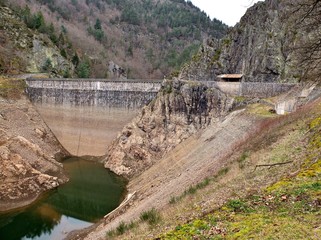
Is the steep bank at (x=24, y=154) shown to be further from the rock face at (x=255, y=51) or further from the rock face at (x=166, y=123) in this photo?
the rock face at (x=255, y=51)

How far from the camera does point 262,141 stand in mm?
22781

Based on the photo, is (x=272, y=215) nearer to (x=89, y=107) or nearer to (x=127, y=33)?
(x=89, y=107)

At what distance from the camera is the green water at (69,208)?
1134 inches

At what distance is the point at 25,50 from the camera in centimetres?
7081

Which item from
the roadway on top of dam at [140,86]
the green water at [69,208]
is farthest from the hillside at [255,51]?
the green water at [69,208]

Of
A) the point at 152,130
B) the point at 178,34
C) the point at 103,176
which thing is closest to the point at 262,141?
the point at 152,130

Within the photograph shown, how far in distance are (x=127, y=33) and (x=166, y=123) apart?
127 metres

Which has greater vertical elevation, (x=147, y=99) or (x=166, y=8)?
(x=166, y=8)

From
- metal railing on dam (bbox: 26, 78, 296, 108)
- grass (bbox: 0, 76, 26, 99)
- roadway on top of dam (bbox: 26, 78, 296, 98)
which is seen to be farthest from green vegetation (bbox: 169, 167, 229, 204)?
grass (bbox: 0, 76, 26, 99)

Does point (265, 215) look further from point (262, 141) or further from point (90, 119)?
point (90, 119)

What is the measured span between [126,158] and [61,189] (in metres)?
8.70

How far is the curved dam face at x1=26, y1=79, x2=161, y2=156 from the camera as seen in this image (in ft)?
156

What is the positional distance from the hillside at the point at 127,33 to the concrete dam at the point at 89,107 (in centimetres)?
3199

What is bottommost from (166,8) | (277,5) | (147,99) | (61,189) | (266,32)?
(61,189)
